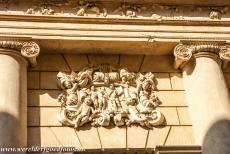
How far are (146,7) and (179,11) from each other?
708 millimetres

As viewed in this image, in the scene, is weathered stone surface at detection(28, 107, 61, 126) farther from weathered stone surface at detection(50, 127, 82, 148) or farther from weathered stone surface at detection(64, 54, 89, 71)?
weathered stone surface at detection(64, 54, 89, 71)

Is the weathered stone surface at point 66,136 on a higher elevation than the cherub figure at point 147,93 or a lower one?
lower

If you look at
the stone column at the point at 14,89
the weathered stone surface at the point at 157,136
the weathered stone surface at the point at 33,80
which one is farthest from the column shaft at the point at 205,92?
the stone column at the point at 14,89

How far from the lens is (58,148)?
327 inches

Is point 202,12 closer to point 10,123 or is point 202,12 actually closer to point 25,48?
point 25,48

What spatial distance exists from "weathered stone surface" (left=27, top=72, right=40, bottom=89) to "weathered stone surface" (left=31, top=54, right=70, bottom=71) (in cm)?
14

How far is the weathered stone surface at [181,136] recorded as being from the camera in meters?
8.80

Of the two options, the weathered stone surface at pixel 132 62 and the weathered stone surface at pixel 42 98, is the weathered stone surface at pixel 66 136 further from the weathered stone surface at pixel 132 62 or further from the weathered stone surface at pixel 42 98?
the weathered stone surface at pixel 132 62

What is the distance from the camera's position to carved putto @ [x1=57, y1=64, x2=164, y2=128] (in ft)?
28.7

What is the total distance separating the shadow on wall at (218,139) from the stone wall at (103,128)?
1.23ft

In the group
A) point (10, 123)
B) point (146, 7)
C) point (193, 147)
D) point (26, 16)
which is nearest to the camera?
point (10, 123)

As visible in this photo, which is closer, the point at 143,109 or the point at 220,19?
the point at 143,109

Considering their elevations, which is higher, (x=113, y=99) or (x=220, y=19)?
(x=220, y=19)

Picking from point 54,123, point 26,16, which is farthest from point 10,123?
point 26,16
